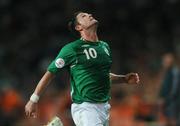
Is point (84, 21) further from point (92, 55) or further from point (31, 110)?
point (31, 110)

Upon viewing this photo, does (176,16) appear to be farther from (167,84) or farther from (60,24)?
(167,84)

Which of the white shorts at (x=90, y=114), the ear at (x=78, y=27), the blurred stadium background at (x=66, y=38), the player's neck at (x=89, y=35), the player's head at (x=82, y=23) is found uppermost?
the player's head at (x=82, y=23)

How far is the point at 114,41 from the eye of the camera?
76.4 feet

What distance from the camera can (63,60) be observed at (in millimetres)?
10516

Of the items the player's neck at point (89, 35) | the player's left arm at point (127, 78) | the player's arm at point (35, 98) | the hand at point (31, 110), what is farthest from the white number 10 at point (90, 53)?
the hand at point (31, 110)

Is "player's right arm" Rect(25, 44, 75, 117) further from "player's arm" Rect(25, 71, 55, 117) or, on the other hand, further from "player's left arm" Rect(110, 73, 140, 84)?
"player's left arm" Rect(110, 73, 140, 84)

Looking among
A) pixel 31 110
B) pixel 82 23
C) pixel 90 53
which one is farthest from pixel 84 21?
pixel 31 110

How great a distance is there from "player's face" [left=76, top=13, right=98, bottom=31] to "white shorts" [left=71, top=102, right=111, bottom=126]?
103 cm

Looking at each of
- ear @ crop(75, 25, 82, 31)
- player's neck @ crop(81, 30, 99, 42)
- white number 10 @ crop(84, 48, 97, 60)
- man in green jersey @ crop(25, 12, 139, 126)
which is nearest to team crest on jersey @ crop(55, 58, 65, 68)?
man in green jersey @ crop(25, 12, 139, 126)

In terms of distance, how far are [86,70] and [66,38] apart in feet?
40.5

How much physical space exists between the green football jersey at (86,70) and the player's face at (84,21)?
23cm

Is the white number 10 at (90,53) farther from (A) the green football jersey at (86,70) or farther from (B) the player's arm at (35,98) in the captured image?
(B) the player's arm at (35,98)

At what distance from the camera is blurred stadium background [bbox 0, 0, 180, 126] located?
70.8 feet

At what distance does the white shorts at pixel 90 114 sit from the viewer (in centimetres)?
1052
